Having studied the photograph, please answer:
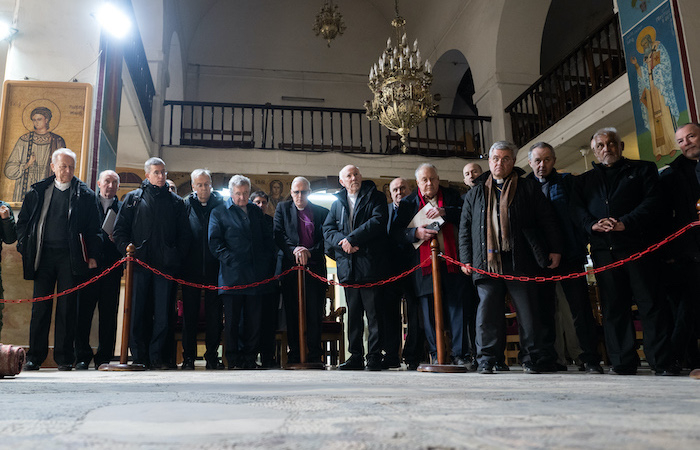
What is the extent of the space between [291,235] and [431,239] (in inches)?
46.8

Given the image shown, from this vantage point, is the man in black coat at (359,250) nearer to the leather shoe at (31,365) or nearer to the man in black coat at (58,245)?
the man in black coat at (58,245)

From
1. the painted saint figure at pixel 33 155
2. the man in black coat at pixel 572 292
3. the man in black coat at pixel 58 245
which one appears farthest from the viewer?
the painted saint figure at pixel 33 155

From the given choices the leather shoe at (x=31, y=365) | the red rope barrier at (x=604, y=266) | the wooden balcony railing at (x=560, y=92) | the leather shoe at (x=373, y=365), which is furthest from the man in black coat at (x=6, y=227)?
the wooden balcony railing at (x=560, y=92)

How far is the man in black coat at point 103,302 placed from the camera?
4492 millimetres

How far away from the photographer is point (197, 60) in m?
15.9

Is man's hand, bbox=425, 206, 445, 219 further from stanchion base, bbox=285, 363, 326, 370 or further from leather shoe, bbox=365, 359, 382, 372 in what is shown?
stanchion base, bbox=285, 363, 326, 370

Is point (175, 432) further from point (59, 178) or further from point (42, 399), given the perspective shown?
point (59, 178)

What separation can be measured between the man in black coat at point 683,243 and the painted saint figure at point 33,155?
508 cm

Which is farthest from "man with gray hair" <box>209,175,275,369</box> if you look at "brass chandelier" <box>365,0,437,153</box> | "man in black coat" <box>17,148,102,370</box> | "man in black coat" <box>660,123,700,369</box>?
"man in black coat" <box>660,123,700,369</box>

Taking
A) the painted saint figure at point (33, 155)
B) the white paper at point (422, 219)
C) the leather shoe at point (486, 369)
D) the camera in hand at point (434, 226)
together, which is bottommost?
the leather shoe at point (486, 369)

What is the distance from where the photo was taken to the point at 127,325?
13.8ft

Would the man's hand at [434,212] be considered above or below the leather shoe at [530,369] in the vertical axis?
above

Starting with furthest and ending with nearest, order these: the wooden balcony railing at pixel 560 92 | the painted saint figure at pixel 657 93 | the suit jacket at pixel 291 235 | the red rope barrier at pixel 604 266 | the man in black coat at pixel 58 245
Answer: the wooden balcony railing at pixel 560 92 → the painted saint figure at pixel 657 93 → the suit jacket at pixel 291 235 → the man in black coat at pixel 58 245 → the red rope barrier at pixel 604 266

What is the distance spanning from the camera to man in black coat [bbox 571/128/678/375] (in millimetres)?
3369
